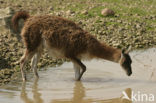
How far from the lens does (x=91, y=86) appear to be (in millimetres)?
8422

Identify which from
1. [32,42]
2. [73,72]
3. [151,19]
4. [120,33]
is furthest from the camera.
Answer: [151,19]

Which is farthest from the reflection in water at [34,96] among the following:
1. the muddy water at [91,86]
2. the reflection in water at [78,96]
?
the reflection in water at [78,96]

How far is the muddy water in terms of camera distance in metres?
7.30

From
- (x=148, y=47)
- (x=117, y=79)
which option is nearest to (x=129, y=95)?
(x=117, y=79)

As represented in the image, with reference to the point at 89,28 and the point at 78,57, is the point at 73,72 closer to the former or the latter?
the point at 78,57

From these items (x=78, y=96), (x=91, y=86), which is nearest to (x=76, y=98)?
(x=78, y=96)

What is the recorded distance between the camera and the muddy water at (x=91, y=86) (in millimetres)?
7301

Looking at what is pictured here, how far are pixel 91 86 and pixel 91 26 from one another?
5.83 meters

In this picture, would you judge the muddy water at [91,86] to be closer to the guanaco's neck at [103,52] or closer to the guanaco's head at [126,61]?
the guanaco's head at [126,61]

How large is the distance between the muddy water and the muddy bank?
793 millimetres

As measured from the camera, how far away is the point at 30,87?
8211mm

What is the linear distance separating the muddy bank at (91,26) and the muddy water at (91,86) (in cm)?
79

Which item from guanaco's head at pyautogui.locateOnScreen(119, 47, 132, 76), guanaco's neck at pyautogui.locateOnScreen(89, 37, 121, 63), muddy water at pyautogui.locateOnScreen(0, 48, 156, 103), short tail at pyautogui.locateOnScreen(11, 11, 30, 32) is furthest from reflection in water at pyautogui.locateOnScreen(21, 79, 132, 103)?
short tail at pyautogui.locateOnScreen(11, 11, 30, 32)

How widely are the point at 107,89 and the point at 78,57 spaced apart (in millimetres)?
1515
